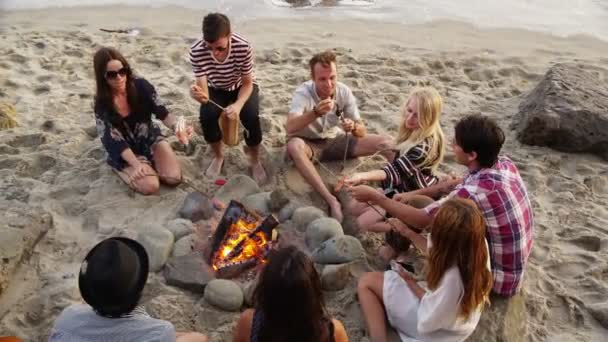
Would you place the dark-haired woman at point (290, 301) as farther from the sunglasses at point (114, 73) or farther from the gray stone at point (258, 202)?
the sunglasses at point (114, 73)

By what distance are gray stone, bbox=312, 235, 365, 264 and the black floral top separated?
1.72 m

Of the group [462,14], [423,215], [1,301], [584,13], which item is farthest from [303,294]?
[584,13]

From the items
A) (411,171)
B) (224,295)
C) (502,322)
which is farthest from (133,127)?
(502,322)

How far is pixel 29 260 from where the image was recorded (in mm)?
3443

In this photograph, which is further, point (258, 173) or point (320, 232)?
point (258, 173)

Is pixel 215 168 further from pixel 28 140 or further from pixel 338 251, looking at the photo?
pixel 28 140

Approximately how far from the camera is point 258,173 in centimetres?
439

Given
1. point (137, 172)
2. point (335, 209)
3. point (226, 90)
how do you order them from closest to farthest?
1. point (335, 209)
2. point (137, 172)
3. point (226, 90)

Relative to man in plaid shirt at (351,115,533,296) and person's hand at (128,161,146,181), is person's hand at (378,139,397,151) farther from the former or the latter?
person's hand at (128,161,146,181)

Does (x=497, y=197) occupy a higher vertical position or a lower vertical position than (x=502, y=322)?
higher

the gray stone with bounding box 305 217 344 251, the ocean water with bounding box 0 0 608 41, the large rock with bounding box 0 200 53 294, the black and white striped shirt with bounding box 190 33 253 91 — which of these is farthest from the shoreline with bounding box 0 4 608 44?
the gray stone with bounding box 305 217 344 251

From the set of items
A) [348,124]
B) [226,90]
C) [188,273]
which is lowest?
[188,273]

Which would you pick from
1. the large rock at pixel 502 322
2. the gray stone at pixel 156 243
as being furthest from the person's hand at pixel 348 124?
the large rock at pixel 502 322

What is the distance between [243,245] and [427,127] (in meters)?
1.43
